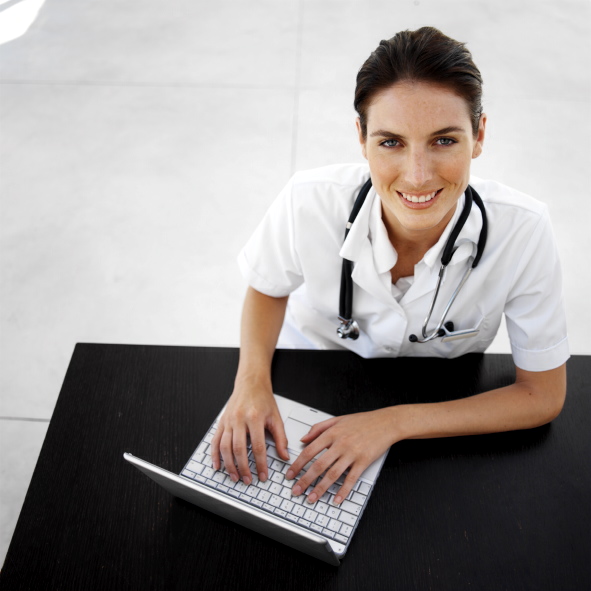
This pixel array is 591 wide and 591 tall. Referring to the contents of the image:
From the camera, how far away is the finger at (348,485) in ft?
3.58

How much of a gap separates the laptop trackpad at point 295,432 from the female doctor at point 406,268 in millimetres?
20

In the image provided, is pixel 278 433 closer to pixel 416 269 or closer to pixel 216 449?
pixel 216 449

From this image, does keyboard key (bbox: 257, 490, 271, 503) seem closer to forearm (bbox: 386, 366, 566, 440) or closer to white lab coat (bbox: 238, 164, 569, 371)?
forearm (bbox: 386, 366, 566, 440)

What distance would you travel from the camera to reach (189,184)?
9.57 ft

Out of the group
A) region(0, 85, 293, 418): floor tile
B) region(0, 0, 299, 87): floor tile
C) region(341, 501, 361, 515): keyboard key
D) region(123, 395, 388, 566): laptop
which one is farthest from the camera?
region(0, 0, 299, 87): floor tile

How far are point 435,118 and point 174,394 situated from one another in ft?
2.18

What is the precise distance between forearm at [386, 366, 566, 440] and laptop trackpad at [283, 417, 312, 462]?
0.16 m

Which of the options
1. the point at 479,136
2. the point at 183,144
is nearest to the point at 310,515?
the point at 479,136

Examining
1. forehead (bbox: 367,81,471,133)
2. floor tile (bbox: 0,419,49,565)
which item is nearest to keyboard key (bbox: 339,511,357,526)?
forehead (bbox: 367,81,471,133)

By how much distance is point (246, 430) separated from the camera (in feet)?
3.86

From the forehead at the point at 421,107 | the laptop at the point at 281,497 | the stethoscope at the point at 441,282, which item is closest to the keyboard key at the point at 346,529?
the laptop at the point at 281,497

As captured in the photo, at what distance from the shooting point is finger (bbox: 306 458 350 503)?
1.09m

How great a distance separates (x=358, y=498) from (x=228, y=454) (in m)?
0.22

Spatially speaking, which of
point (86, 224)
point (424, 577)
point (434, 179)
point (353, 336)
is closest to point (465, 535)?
point (424, 577)
